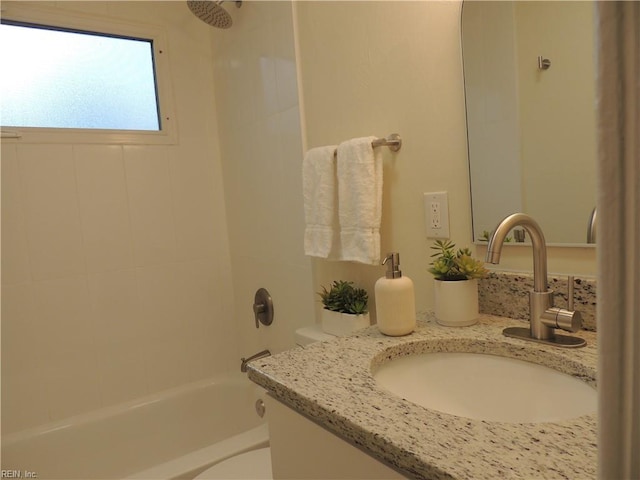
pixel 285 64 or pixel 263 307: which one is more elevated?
pixel 285 64

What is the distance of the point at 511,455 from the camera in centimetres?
42

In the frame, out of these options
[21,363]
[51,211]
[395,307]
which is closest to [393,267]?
[395,307]

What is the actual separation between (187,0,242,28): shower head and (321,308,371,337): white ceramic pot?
3.76ft

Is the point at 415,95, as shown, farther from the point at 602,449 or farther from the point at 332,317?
the point at 602,449

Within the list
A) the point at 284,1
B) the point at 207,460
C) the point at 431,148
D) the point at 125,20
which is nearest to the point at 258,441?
the point at 207,460

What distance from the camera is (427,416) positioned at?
1.69 feet

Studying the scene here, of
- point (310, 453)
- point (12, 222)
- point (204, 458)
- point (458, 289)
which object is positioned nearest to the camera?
point (310, 453)

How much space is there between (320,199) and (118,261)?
3.76 ft

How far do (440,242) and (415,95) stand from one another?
386mm

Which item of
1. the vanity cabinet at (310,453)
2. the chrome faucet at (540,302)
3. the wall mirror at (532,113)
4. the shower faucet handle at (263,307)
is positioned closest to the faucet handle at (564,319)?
the chrome faucet at (540,302)

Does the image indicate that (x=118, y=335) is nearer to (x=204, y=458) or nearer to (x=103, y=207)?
(x=103, y=207)

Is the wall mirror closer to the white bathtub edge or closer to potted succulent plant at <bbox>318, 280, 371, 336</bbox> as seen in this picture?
potted succulent plant at <bbox>318, 280, 371, 336</bbox>

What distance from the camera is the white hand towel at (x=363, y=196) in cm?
108

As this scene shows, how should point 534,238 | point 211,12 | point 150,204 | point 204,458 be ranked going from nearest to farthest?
1. point 534,238
2. point 204,458
3. point 211,12
4. point 150,204
